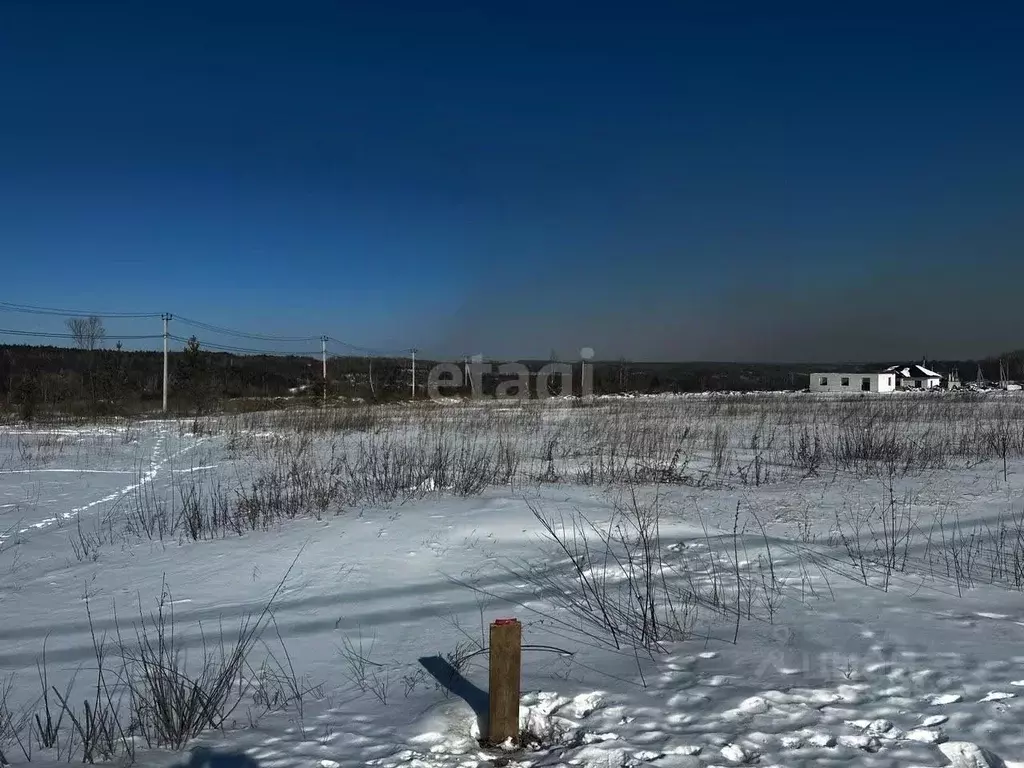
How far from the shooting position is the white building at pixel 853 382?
69.1 metres

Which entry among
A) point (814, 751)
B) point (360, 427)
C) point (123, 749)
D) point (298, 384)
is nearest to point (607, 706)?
point (814, 751)

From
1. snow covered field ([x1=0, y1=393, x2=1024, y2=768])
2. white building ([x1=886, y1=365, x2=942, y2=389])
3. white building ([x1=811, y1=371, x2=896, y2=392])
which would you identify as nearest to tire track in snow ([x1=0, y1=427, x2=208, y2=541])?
snow covered field ([x1=0, y1=393, x2=1024, y2=768])

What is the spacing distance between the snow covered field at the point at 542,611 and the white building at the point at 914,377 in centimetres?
7194

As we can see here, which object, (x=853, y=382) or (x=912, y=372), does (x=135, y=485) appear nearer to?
(x=853, y=382)

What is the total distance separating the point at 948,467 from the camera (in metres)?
9.28

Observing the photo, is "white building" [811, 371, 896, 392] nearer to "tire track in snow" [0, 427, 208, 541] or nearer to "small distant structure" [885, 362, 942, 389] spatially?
"small distant structure" [885, 362, 942, 389]

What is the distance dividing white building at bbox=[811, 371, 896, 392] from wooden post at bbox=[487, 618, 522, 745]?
241 feet

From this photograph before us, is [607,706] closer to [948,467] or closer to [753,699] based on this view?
[753,699]

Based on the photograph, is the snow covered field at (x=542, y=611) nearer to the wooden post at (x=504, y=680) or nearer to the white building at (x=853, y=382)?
the wooden post at (x=504, y=680)

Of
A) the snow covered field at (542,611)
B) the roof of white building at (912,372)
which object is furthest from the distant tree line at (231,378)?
the snow covered field at (542,611)

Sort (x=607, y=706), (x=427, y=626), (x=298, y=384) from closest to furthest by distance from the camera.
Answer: (x=607, y=706) → (x=427, y=626) → (x=298, y=384)

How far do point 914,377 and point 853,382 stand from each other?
10.4 metres

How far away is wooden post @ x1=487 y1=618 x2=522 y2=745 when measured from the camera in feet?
8.89

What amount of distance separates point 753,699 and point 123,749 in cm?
284
